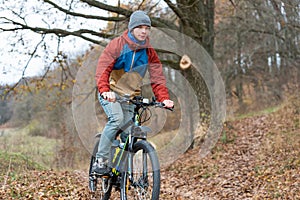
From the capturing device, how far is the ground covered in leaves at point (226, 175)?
6.71 meters

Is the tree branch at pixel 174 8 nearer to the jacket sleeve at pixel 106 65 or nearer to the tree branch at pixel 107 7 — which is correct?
the tree branch at pixel 107 7

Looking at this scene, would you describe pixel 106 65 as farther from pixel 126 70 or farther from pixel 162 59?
pixel 162 59

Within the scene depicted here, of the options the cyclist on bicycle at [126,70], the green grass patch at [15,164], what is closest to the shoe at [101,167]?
the cyclist on bicycle at [126,70]

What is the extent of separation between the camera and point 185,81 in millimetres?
12867

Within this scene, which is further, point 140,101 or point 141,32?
point 141,32

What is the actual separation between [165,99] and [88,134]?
7011mm

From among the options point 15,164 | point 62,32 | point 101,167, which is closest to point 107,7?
point 62,32

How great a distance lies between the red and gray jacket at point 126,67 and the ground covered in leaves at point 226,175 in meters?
2.17

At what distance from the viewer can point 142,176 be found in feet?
15.9

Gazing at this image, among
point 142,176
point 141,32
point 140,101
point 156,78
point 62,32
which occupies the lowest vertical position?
point 142,176

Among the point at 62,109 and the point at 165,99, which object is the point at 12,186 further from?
the point at 62,109

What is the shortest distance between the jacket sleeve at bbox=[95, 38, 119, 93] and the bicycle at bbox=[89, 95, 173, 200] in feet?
1.00

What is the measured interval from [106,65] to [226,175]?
503 cm

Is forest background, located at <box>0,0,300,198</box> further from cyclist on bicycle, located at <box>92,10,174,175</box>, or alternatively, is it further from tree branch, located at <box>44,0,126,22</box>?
cyclist on bicycle, located at <box>92,10,174,175</box>
